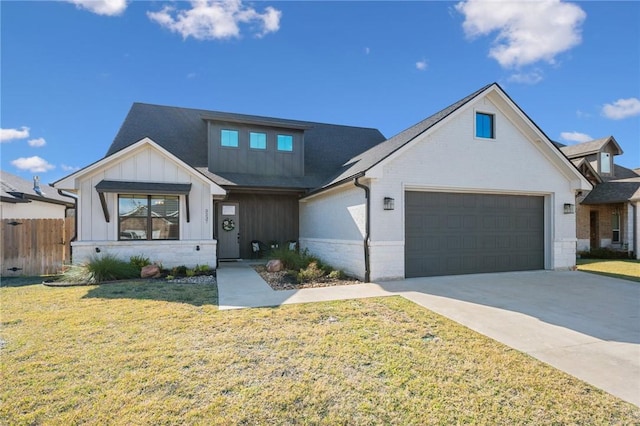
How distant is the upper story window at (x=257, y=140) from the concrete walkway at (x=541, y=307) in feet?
20.4

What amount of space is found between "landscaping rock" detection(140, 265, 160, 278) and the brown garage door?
7615mm

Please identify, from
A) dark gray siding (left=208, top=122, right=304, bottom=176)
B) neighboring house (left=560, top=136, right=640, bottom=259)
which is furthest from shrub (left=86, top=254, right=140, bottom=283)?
neighboring house (left=560, top=136, right=640, bottom=259)

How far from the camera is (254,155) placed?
1381 cm

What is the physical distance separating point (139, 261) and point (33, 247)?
378cm

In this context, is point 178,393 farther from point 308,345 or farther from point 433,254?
point 433,254

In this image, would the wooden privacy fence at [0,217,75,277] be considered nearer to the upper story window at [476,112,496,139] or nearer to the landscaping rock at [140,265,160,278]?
the landscaping rock at [140,265,160,278]

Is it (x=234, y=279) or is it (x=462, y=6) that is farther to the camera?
(x=462, y=6)

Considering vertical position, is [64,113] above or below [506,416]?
above

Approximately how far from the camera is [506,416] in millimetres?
2701

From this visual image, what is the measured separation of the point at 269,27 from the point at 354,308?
11.7m

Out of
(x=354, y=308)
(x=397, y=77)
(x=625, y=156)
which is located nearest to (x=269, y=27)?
(x=397, y=77)

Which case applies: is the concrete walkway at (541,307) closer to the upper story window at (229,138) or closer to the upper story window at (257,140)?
the upper story window at (229,138)

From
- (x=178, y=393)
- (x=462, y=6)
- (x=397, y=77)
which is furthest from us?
(x=397, y=77)

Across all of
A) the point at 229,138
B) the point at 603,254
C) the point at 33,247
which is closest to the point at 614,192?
the point at 603,254
